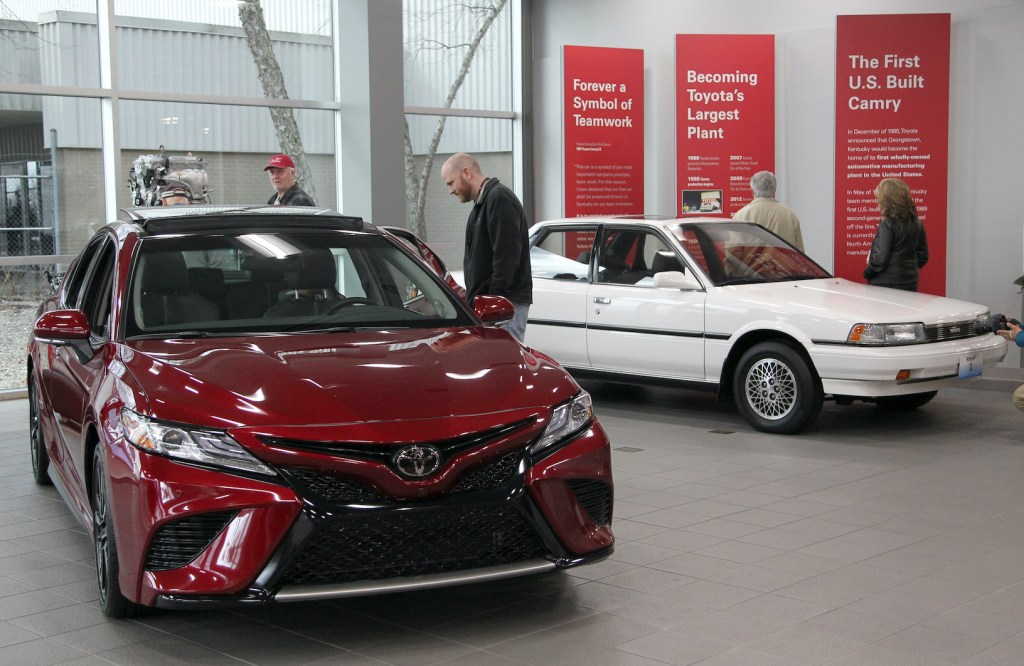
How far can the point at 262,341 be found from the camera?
179 inches

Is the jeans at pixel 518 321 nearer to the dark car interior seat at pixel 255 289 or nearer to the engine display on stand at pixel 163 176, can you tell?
the dark car interior seat at pixel 255 289

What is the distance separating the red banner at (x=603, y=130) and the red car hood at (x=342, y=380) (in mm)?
9549

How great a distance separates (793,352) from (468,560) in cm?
486

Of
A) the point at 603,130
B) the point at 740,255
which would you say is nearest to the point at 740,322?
the point at 740,255

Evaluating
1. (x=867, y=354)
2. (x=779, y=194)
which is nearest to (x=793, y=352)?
(x=867, y=354)

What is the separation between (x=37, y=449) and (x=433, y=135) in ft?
27.8

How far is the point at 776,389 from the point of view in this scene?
8.40 meters

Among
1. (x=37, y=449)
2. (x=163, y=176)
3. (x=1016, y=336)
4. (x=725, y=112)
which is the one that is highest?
(x=725, y=112)

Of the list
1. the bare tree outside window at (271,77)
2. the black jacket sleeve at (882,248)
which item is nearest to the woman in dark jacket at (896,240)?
the black jacket sleeve at (882,248)

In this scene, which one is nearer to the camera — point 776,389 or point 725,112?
point 776,389

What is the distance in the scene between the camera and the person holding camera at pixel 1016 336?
7.82 meters

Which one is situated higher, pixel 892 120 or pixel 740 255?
pixel 892 120

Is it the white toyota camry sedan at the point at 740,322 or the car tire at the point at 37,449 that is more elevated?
the white toyota camry sedan at the point at 740,322

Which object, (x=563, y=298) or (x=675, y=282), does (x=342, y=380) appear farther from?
(x=563, y=298)
